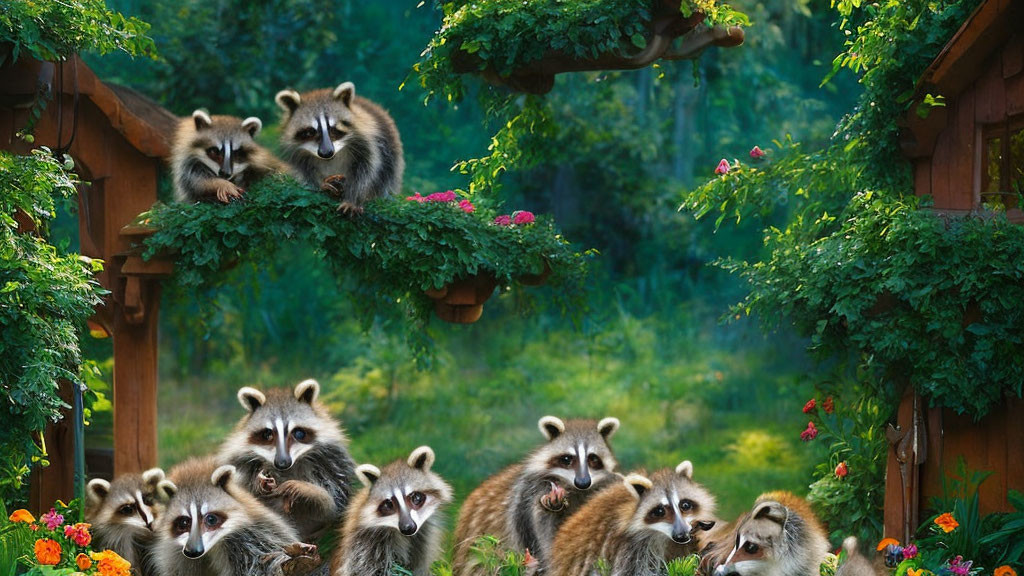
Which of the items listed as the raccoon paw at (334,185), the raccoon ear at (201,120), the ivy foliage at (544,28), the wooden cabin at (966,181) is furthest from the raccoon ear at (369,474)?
the wooden cabin at (966,181)

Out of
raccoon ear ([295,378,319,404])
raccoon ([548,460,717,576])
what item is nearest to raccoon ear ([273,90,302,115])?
raccoon ear ([295,378,319,404])

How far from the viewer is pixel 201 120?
23.5 feet

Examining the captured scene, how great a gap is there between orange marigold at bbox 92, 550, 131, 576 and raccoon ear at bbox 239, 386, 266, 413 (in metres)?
1.12

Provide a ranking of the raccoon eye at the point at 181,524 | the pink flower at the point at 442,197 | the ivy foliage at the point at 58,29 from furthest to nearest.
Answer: the pink flower at the point at 442,197
the raccoon eye at the point at 181,524
the ivy foliage at the point at 58,29

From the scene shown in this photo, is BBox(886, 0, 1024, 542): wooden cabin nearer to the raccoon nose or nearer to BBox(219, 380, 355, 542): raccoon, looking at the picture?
the raccoon nose

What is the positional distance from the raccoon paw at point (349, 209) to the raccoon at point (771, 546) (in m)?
2.70

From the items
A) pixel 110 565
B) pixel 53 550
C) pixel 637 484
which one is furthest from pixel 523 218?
pixel 53 550

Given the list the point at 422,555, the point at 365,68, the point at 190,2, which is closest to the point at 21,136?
the point at 422,555

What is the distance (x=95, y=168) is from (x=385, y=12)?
7.74 m

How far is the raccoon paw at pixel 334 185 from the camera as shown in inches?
272

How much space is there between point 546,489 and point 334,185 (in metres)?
2.05

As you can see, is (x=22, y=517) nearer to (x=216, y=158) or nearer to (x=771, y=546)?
(x=216, y=158)

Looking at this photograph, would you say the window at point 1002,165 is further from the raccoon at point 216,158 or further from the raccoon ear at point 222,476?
the raccoon ear at point 222,476

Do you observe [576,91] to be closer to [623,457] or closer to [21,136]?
[623,457]
